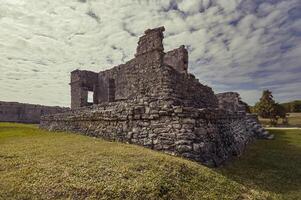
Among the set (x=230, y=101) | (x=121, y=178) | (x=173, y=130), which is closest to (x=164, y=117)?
(x=173, y=130)

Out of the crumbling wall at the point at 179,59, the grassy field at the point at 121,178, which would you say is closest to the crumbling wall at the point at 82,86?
the crumbling wall at the point at 179,59

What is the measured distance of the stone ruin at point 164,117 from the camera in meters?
9.51

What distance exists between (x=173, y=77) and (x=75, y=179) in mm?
9200

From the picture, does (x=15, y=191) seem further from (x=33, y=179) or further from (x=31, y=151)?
(x=31, y=151)

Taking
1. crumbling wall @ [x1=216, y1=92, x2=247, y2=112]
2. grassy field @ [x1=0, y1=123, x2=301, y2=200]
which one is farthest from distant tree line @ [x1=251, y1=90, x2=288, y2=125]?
grassy field @ [x1=0, y1=123, x2=301, y2=200]

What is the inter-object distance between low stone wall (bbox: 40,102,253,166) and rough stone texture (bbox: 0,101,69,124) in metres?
28.3

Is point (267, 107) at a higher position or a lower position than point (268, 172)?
higher

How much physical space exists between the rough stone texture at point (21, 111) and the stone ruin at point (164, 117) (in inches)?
607

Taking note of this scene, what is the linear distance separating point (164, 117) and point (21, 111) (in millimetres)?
33591

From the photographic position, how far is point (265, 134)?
22.6 meters

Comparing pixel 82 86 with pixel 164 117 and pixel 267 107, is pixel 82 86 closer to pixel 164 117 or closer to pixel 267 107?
pixel 164 117

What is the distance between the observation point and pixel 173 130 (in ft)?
31.9

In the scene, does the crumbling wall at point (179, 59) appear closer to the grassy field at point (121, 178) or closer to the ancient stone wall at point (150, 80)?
the ancient stone wall at point (150, 80)

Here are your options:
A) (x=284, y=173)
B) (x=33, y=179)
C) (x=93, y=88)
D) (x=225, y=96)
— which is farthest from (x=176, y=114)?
(x=225, y=96)
